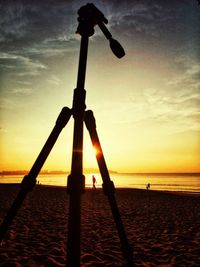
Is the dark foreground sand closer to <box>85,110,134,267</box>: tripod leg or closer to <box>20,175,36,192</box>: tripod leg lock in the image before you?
<box>85,110,134,267</box>: tripod leg

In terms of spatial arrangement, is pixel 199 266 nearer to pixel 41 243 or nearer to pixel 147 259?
pixel 147 259

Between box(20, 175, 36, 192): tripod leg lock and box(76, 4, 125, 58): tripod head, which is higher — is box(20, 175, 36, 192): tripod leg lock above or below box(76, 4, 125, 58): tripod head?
below

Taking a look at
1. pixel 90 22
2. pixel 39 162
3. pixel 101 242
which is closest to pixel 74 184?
pixel 39 162

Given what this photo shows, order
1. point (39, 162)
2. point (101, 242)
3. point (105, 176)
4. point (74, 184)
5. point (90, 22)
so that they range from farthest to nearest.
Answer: point (101, 242) → point (105, 176) → point (90, 22) → point (39, 162) → point (74, 184)

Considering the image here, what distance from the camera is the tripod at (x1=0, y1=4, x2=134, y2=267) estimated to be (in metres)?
2.96

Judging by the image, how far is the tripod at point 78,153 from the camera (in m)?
2.96

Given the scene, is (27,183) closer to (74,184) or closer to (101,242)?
(74,184)

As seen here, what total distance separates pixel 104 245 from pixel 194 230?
489cm

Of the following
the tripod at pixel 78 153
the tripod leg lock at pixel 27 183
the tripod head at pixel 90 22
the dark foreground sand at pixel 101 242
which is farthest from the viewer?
the dark foreground sand at pixel 101 242

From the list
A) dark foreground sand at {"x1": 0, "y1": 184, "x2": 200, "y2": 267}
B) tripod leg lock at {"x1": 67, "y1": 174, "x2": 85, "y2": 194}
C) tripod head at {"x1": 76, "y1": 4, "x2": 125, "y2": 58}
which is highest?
tripod head at {"x1": 76, "y1": 4, "x2": 125, "y2": 58}

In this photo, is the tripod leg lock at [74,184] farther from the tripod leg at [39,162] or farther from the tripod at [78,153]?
the tripod leg at [39,162]

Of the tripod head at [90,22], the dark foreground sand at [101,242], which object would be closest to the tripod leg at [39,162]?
the tripod head at [90,22]

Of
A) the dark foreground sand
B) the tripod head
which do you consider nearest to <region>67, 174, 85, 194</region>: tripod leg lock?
the tripod head

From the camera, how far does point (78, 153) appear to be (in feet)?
9.91
